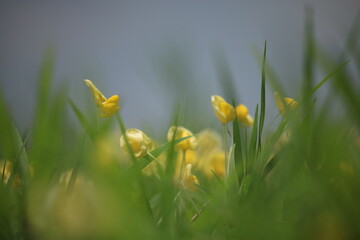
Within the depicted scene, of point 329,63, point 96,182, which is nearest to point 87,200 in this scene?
point 96,182

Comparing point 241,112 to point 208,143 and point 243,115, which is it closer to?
point 243,115

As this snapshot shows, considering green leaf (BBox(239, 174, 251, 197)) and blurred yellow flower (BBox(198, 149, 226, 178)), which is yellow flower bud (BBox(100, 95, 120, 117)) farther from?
blurred yellow flower (BBox(198, 149, 226, 178))

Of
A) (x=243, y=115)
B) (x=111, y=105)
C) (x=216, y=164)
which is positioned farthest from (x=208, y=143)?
(x=111, y=105)

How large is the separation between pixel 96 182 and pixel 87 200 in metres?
0.02

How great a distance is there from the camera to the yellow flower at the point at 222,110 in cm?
60

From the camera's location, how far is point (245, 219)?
0.26 metres

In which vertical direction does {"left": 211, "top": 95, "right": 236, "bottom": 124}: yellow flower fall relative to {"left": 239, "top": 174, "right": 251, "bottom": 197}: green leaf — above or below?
above

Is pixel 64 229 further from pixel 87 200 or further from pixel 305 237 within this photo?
pixel 305 237

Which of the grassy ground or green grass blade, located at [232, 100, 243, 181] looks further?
green grass blade, located at [232, 100, 243, 181]

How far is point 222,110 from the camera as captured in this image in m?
0.61

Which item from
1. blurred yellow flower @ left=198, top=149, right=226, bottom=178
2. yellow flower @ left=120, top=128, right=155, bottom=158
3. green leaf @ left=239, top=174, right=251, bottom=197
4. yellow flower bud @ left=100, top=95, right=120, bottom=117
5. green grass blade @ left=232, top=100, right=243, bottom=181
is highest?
yellow flower bud @ left=100, top=95, right=120, bottom=117

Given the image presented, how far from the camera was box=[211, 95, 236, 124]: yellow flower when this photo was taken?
0.60 m

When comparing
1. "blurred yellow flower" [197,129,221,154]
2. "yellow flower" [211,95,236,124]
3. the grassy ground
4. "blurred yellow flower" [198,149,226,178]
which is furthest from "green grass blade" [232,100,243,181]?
"blurred yellow flower" [197,129,221,154]

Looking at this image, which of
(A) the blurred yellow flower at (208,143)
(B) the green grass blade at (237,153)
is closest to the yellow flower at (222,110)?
(B) the green grass blade at (237,153)
